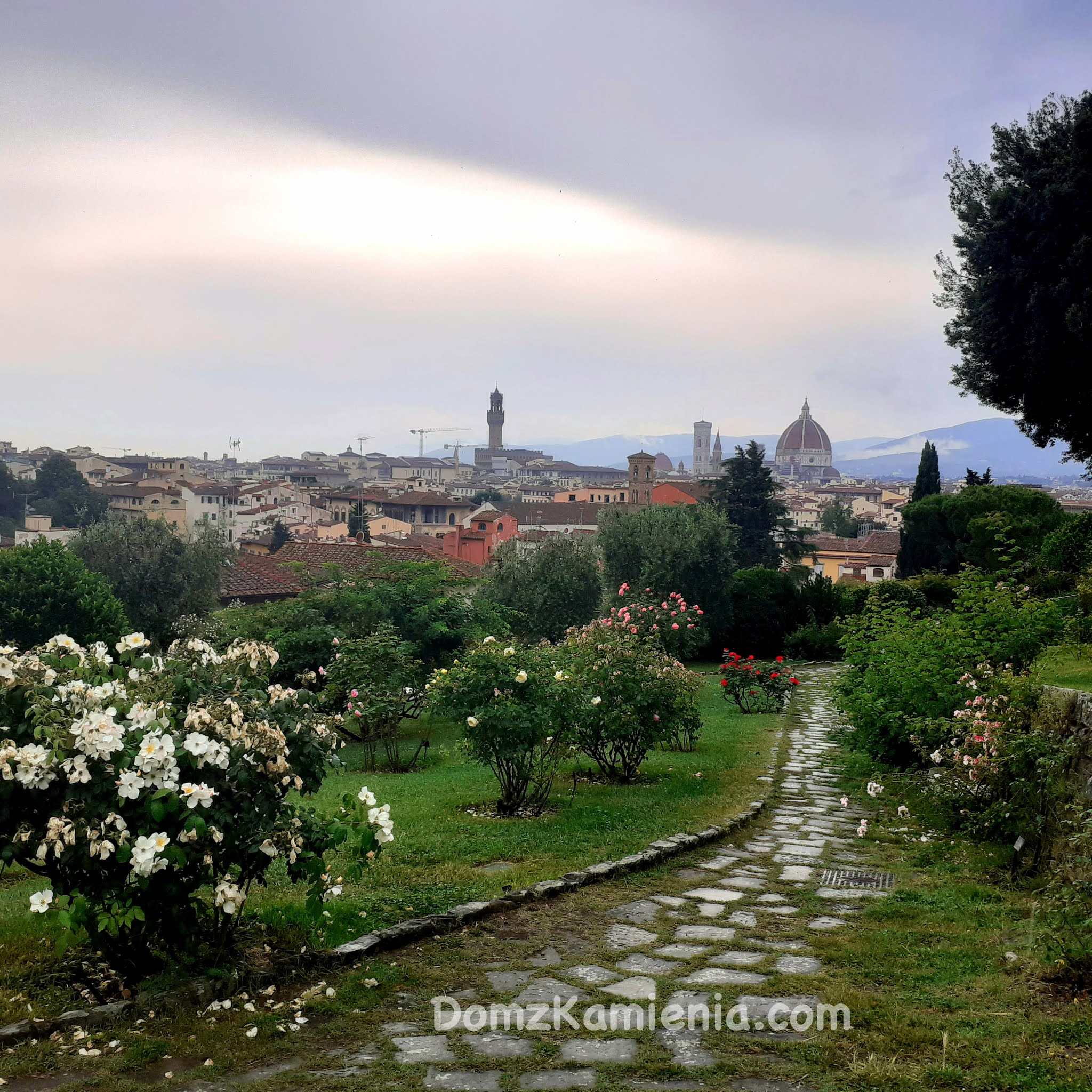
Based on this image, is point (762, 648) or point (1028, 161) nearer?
point (1028, 161)

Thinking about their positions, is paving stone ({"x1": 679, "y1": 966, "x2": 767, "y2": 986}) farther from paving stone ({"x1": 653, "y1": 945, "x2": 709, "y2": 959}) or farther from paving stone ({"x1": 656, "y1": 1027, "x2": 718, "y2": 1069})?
paving stone ({"x1": 656, "y1": 1027, "x2": 718, "y2": 1069})

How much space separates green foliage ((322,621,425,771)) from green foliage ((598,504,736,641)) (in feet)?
48.1

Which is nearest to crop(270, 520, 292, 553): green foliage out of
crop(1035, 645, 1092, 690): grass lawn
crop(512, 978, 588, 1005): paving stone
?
crop(1035, 645, 1092, 690): grass lawn

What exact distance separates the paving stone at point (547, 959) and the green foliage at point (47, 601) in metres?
24.0

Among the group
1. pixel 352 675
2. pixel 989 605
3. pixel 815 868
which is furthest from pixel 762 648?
pixel 815 868

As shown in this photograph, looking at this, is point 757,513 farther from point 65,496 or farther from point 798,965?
point 65,496

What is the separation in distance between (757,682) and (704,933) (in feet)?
36.4

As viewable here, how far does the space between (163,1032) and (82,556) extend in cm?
3583

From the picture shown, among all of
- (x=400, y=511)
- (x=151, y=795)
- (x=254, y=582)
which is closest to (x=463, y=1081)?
(x=151, y=795)

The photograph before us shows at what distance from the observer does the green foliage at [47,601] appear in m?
26.0

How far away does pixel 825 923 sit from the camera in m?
4.96

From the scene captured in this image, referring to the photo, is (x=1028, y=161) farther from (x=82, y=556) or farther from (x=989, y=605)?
(x=82, y=556)

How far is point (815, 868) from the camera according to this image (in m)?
6.15

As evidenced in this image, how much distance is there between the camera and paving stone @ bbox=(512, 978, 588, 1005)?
12.7 ft
